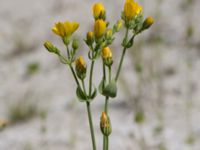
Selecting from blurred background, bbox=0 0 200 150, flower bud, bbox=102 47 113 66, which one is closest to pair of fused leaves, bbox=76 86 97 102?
flower bud, bbox=102 47 113 66

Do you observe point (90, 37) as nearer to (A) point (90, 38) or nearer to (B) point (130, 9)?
(A) point (90, 38)

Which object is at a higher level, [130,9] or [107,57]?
[130,9]

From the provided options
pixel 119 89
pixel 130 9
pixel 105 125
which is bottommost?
pixel 105 125

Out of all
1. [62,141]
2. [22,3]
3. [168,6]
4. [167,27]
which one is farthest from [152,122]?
[22,3]

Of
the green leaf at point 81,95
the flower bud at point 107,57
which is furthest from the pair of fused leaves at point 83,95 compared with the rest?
the flower bud at point 107,57

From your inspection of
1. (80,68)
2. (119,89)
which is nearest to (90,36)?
(80,68)

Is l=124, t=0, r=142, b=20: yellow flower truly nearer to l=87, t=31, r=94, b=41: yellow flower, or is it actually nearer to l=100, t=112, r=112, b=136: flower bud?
l=87, t=31, r=94, b=41: yellow flower
